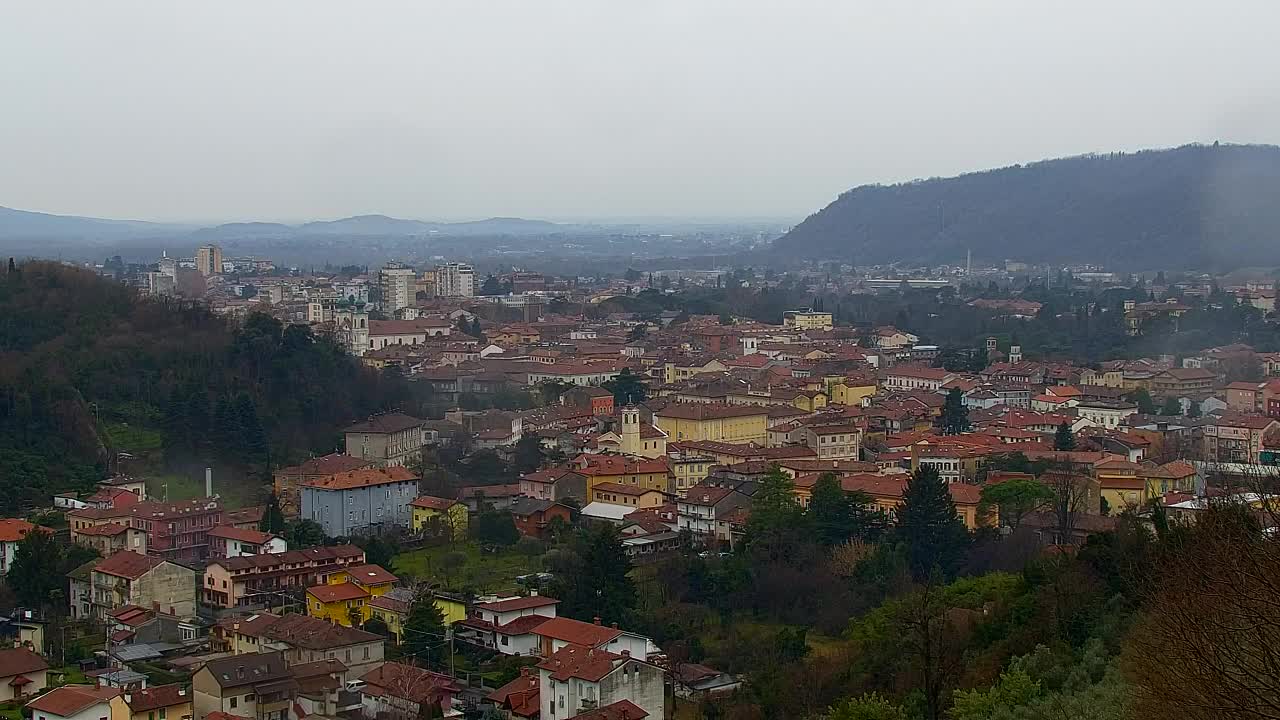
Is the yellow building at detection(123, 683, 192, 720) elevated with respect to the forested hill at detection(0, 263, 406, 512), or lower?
lower

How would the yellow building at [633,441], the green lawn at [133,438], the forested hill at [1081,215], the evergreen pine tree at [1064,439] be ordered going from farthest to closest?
the forested hill at [1081,215] < the yellow building at [633,441] < the evergreen pine tree at [1064,439] < the green lawn at [133,438]

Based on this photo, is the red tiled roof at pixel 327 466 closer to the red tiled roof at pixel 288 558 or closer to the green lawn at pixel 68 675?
the red tiled roof at pixel 288 558

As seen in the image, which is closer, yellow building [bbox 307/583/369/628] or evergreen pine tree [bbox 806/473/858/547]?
yellow building [bbox 307/583/369/628]

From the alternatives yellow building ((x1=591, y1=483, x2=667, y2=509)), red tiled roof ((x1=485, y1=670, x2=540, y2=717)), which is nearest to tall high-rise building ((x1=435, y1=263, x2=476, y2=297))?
yellow building ((x1=591, y1=483, x2=667, y2=509))

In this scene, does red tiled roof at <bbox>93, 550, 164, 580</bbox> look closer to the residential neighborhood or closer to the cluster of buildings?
the residential neighborhood

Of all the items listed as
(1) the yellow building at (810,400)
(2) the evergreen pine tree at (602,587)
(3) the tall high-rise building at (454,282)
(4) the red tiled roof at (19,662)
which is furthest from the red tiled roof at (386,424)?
(3) the tall high-rise building at (454,282)

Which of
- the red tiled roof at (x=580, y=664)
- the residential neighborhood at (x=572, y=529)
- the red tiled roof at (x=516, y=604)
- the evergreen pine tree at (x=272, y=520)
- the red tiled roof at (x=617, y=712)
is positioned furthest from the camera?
the evergreen pine tree at (x=272, y=520)

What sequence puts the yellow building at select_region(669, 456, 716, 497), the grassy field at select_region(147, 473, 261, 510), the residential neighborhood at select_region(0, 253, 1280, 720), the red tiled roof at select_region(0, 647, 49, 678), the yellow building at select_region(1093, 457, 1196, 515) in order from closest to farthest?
the residential neighborhood at select_region(0, 253, 1280, 720), the red tiled roof at select_region(0, 647, 49, 678), the yellow building at select_region(1093, 457, 1196, 515), the grassy field at select_region(147, 473, 261, 510), the yellow building at select_region(669, 456, 716, 497)

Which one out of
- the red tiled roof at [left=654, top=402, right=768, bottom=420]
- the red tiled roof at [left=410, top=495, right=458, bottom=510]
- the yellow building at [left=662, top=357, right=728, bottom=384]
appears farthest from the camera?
the yellow building at [left=662, top=357, right=728, bottom=384]
